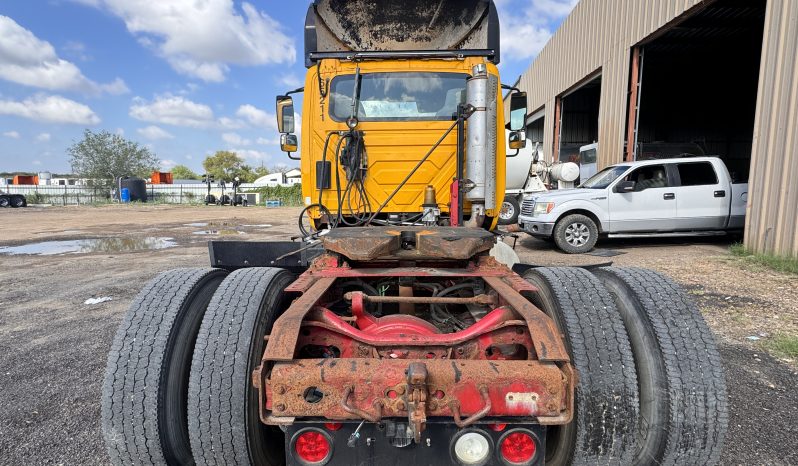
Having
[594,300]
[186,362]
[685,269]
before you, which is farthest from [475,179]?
[685,269]

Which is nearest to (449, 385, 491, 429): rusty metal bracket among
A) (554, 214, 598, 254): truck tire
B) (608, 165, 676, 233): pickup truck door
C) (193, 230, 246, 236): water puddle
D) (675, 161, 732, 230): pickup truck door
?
(554, 214, 598, 254): truck tire

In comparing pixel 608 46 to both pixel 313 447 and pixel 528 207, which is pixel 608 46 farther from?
pixel 313 447

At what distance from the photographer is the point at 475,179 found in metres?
3.61

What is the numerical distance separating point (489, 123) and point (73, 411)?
12.1ft

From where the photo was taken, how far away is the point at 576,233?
9242 mm

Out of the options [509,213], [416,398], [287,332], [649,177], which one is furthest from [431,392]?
[509,213]

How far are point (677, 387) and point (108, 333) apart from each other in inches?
190

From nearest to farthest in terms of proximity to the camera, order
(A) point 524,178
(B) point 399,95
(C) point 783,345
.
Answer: (C) point 783,345
(B) point 399,95
(A) point 524,178

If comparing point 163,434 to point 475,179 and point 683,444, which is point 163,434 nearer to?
point 683,444

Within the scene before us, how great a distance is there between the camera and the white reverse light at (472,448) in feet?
5.54

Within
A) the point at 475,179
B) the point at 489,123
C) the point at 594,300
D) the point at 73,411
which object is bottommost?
the point at 73,411

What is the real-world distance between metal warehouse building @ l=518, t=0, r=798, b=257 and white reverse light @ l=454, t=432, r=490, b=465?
781cm

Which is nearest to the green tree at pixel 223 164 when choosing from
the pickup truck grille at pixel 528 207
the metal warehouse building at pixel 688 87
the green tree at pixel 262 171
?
the green tree at pixel 262 171

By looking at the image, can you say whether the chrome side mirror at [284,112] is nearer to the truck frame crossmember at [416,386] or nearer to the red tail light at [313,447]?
the truck frame crossmember at [416,386]
